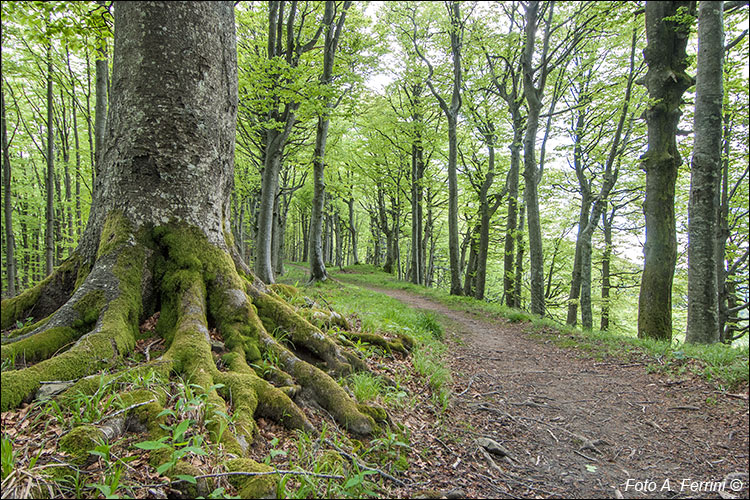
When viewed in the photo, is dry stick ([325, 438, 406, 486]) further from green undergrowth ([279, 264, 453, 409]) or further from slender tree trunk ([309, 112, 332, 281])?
slender tree trunk ([309, 112, 332, 281])

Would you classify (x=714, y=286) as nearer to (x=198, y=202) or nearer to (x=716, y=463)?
(x=716, y=463)

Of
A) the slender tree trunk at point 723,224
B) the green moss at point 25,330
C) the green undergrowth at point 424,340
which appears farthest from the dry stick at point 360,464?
the slender tree trunk at point 723,224

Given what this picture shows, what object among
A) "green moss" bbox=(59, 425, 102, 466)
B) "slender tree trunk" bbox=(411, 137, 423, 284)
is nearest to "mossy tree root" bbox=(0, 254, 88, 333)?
"green moss" bbox=(59, 425, 102, 466)

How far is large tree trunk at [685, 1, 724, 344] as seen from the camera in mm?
5809

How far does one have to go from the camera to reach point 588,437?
3.52 meters

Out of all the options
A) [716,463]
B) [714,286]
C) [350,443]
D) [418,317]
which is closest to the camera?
[716,463]

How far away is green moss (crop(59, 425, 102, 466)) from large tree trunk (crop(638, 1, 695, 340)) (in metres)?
8.38

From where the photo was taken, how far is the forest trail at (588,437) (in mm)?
2732

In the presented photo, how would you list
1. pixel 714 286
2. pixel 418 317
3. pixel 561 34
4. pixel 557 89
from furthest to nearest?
1. pixel 557 89
2. pixel 561 34
3. pixel 418 317
4. pixel 714 286

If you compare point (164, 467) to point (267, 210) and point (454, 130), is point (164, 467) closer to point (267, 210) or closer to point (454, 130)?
point (267, 210)

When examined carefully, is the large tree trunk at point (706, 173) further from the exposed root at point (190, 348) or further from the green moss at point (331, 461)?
the green moss at point (331, 461)

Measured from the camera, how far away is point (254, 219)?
2188 centimetres

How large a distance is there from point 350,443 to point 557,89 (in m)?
15.5

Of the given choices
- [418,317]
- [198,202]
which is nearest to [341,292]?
[418,317]
